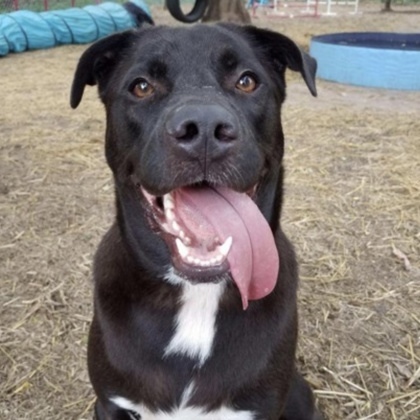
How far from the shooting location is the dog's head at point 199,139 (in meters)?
1.75

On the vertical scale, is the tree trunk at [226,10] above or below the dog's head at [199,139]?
below

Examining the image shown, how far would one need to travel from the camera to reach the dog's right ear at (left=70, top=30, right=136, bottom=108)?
215cm

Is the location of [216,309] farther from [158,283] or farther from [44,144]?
[44,144]

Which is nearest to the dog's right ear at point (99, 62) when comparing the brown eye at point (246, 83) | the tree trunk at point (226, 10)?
the brown eye at point (246, 83)

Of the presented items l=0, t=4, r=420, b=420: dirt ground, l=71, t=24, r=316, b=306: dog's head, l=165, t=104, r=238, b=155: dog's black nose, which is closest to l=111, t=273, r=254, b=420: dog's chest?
l=71, t=24, r=316, b=306: dog's head

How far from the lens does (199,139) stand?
1698 millimetres

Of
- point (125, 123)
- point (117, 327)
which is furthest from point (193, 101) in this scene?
point (117, 327)

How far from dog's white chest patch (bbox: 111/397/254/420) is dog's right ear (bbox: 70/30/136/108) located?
3.40 feet

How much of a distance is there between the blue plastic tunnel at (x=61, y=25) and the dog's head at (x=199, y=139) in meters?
8.11

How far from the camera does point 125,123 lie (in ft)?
6.73

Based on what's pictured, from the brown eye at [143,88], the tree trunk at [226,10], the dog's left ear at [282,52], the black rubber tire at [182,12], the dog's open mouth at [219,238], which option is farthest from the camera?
the tree trunk at [226,10]

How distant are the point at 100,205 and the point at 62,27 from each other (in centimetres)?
762

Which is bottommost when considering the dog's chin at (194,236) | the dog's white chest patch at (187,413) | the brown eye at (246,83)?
the dog's white chest patch at (187,413)

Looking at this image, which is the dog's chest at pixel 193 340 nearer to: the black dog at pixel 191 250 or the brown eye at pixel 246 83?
the black dog at pixel 191 250
